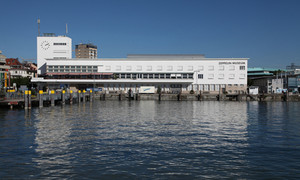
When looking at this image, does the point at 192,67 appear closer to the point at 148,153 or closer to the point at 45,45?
the point at 45,45

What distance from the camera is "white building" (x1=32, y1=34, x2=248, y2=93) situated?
107 m

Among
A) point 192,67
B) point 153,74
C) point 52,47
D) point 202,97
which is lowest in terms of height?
point 202,97

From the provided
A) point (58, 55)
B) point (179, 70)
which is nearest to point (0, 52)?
point (58, 55)

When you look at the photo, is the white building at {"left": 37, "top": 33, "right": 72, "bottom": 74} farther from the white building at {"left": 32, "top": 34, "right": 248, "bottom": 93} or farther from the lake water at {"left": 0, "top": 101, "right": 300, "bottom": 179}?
the lake water at {"left": 0, "top": 101, "right": 300, "bottom": 179}

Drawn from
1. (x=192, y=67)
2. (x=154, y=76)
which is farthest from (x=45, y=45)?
(x=192, y=67)

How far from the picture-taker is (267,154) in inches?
717

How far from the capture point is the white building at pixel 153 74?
106625 mm

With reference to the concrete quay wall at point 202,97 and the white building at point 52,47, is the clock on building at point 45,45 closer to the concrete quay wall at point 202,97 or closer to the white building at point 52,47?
the white building at point 52,47

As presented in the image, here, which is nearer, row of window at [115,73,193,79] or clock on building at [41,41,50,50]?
row of window at [115,73,193,79]

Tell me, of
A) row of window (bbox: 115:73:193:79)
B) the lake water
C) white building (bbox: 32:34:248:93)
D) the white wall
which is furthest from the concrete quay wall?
the lake water

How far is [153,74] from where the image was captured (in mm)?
108312

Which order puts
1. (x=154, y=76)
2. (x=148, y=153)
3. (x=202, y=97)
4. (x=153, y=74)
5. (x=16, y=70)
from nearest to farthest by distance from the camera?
1. (x=148, y=153)
2. (x=202, y=97)
3. (x=154, y=76)
4. (x=153, y=74)
5. (x=16, y=70)

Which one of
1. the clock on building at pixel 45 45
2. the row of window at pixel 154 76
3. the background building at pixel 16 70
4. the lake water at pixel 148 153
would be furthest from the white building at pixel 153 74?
the lake water at pixel 148 153

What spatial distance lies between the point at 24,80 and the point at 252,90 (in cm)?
10238
